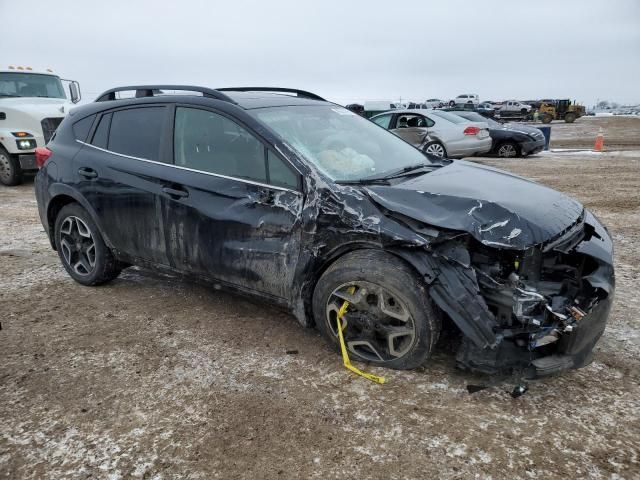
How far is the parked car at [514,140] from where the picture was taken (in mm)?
13547

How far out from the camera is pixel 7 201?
8.63 metres

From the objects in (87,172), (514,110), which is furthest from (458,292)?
(514,110)

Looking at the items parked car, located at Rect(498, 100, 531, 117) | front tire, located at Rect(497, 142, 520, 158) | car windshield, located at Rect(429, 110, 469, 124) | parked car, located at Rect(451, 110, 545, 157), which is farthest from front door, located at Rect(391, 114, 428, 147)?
parked car, located at Rect(498, 100, 531, 117)

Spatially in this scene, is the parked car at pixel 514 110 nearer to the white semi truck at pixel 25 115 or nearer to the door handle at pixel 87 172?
Result: the white semi truck at pixel 25 115

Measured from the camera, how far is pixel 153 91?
4039mm

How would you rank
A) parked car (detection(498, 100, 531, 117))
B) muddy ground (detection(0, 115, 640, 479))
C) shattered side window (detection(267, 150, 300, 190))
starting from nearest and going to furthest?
muddy ground (detection(0, 115, 640, 479)) → shattered side window (detection(267, 150, 300, 190)) → parked car (detection(498, 100, 531, 117))

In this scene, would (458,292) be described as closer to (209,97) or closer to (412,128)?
(209,97)

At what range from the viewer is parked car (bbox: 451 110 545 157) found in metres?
13.5

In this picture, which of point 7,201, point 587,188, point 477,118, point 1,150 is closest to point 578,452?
point 587,188

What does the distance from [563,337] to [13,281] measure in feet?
15.4

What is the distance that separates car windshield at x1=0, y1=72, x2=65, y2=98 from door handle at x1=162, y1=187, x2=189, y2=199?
28.8 feet

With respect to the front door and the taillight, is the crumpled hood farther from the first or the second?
the front door

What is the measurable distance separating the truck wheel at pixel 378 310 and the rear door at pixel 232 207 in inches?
12.9

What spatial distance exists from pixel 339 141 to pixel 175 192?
1223 millimetres
